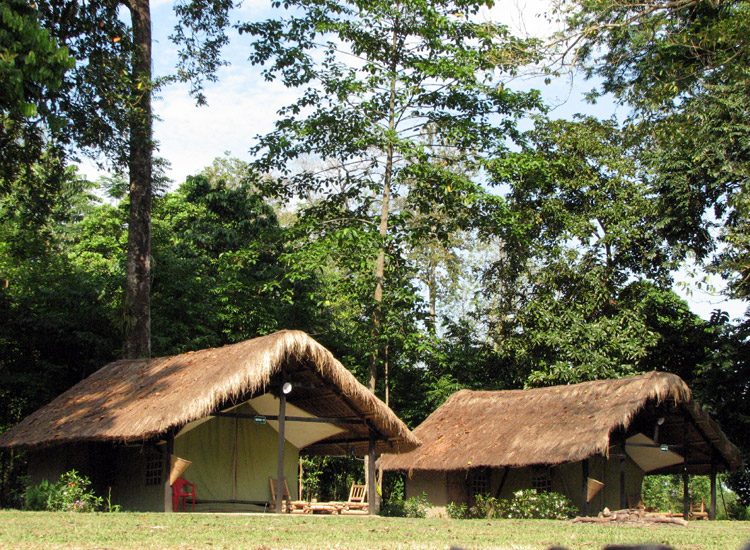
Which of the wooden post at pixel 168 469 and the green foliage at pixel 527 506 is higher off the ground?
the wooden post at pixel 168 469

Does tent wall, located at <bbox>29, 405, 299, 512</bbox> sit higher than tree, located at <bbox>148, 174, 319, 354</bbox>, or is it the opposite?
tree, located at <bbox>148, 174, 319, 354</bbox>

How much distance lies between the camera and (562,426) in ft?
51.9

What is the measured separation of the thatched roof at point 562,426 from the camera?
15.1 meters

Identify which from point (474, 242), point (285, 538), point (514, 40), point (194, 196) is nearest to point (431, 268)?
point (474, 242)

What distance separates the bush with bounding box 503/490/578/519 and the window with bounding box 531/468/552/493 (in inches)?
30.8

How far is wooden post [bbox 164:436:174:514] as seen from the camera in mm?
11586

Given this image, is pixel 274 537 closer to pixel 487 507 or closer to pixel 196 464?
pixel 196 464

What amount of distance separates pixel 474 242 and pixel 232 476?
1677cm

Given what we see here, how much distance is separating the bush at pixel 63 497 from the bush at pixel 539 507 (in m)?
7.56

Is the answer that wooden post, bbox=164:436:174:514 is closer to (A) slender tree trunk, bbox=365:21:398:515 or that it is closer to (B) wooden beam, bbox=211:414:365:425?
(B) wooden beam, bbox=211:414:365:425

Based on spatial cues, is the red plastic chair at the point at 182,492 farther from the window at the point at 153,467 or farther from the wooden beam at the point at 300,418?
the wooden beam at the point at 300,418

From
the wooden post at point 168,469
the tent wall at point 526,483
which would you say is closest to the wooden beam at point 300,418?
the wooden post at point 168,469

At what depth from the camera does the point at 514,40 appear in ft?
29.1

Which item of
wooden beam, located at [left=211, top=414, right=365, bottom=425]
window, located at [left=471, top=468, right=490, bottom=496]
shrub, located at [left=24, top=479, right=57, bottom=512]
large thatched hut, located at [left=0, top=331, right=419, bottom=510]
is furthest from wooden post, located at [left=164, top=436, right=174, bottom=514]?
window, located at [left=471, top=468, right=490, bottom=496]
